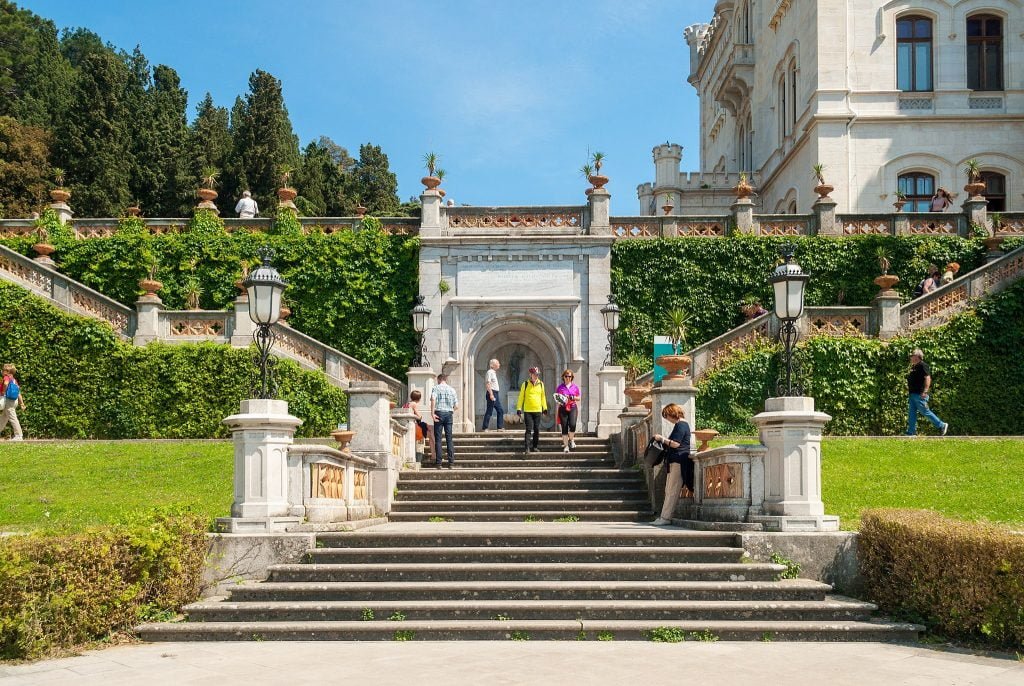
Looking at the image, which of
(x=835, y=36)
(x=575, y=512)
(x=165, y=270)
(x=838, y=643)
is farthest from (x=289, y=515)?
(x=835, y=36)

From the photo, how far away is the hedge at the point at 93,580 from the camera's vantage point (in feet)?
26.2

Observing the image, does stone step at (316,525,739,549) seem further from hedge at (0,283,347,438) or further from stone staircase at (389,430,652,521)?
hedge at (0,283,347,438)

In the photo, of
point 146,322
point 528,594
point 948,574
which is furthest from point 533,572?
point 146,322

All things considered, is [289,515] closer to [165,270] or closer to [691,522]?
[691,522]

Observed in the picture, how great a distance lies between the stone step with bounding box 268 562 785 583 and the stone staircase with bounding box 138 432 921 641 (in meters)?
0.01

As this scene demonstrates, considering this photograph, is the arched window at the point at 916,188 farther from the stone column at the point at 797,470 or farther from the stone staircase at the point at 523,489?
the stone column at the point at 797,470

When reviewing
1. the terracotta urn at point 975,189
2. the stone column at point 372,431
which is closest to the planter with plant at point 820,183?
the terracotta urn at point 975,189

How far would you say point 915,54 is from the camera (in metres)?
31.5

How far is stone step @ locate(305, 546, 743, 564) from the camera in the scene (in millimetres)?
10539

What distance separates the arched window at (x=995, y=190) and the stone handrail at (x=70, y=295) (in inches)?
1043

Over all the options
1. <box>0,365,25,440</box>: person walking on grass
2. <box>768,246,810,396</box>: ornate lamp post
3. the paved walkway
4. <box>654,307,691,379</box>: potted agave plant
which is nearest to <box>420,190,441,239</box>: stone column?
<box>654,307,691,379</box>: potted agave plant

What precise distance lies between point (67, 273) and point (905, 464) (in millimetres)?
22361

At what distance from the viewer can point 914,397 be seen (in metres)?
18.7

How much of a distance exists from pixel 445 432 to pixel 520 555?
6.38 metres
